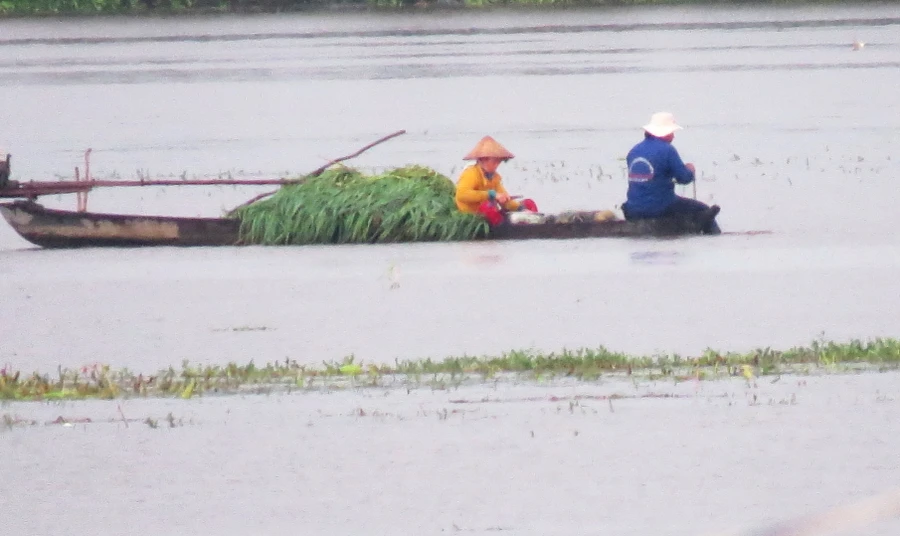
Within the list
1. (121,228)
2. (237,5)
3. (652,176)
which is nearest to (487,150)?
(652,176)

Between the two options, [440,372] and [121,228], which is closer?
[440,372]

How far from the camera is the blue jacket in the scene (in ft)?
54.1

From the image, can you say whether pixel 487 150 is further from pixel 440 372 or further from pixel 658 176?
pixel 440 372

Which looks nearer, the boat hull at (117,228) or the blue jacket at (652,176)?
the blue jacket at (652,176)

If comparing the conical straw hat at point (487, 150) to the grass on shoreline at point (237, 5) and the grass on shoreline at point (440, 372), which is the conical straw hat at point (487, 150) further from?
the grass on shoreline at point (237, 5)

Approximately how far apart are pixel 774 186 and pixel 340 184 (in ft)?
22.1

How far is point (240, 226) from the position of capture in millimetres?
17531

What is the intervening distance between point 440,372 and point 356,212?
7.56 m

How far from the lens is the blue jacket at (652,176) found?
1648 centimetres

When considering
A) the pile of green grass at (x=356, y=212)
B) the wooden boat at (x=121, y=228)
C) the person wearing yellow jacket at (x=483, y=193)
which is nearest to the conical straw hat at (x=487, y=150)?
the person wearing yellow jacket at (x=483, y=193)

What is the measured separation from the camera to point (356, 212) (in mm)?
17578

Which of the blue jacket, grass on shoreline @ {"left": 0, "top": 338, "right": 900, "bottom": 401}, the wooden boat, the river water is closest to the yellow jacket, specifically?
the wooden boat

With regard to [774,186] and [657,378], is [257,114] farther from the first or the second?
[657,378]

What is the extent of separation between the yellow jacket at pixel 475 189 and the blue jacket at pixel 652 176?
1.17 m
